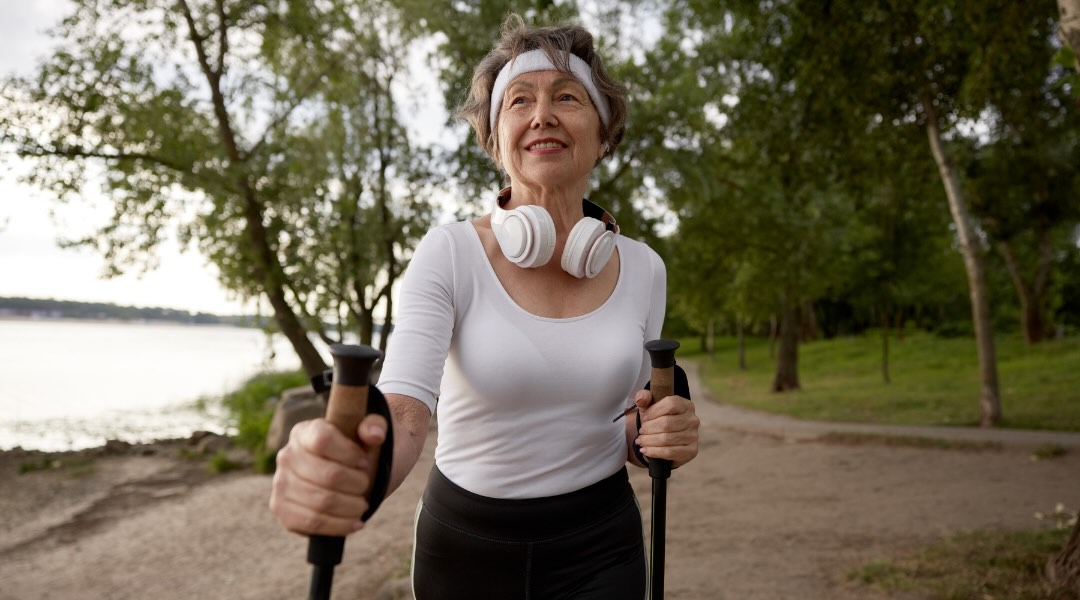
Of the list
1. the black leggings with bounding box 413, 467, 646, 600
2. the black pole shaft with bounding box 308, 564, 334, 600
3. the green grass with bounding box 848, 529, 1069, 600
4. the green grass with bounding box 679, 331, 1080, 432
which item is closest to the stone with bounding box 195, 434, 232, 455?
the green grass with bounding box 679, 331, 1080, 432

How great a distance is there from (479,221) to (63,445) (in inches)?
672

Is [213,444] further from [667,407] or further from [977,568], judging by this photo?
[667,407]

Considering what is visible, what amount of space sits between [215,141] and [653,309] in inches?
407

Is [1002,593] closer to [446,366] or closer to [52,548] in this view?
[446,366]

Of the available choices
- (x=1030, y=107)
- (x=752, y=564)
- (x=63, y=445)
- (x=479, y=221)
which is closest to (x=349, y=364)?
(x=479, y=221)

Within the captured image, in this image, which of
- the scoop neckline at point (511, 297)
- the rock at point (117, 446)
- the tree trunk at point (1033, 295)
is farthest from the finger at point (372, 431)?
the tree trunk at point (1033, 295)

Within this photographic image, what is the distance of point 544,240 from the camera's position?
6.26 feet

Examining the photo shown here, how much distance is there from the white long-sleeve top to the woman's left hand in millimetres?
137

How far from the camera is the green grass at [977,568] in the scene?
4.89 m

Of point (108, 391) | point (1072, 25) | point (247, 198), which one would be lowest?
point (108, 391)

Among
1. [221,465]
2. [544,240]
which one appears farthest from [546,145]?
[221,465]

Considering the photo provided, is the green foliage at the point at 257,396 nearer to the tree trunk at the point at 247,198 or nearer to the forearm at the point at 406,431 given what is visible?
the tree trunk at the point at 247,198

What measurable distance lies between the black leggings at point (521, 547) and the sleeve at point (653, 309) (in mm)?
312

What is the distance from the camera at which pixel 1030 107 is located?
13.2 metres
